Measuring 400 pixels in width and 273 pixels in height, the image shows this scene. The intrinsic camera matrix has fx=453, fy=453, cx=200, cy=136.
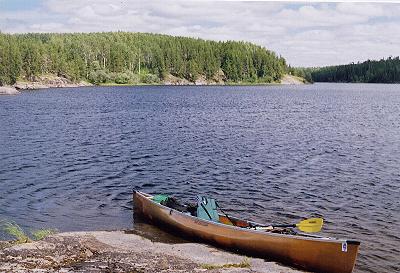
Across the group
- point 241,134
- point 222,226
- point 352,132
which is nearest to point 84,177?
point 222,226

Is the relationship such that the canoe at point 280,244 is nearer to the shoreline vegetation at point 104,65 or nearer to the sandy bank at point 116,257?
the sandy bank at point 116,257

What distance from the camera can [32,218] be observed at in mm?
22094

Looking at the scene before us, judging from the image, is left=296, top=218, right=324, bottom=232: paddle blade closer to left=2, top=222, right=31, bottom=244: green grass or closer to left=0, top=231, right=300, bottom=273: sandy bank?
left=0, top=231, right=300, bottom=273: sandy bank

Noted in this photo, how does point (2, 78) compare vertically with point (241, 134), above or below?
above

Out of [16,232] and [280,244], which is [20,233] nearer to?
[16,232]

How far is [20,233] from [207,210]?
7.75 meters

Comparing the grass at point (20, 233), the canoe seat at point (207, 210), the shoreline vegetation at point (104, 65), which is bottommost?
the grass at point (20, 233)

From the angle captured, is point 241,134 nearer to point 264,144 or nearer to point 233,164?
point 264,144

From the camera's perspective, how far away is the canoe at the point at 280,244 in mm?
15073

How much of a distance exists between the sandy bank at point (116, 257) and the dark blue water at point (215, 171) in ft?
12.8

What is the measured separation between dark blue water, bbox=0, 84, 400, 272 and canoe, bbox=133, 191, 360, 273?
6.50 ft

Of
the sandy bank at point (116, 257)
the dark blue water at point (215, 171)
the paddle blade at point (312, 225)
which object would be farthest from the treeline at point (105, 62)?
the paddle blade at point (312, 225)

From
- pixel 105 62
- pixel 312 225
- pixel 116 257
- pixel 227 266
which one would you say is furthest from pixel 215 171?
pixel 105 62

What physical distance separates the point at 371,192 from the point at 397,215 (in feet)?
14.1
